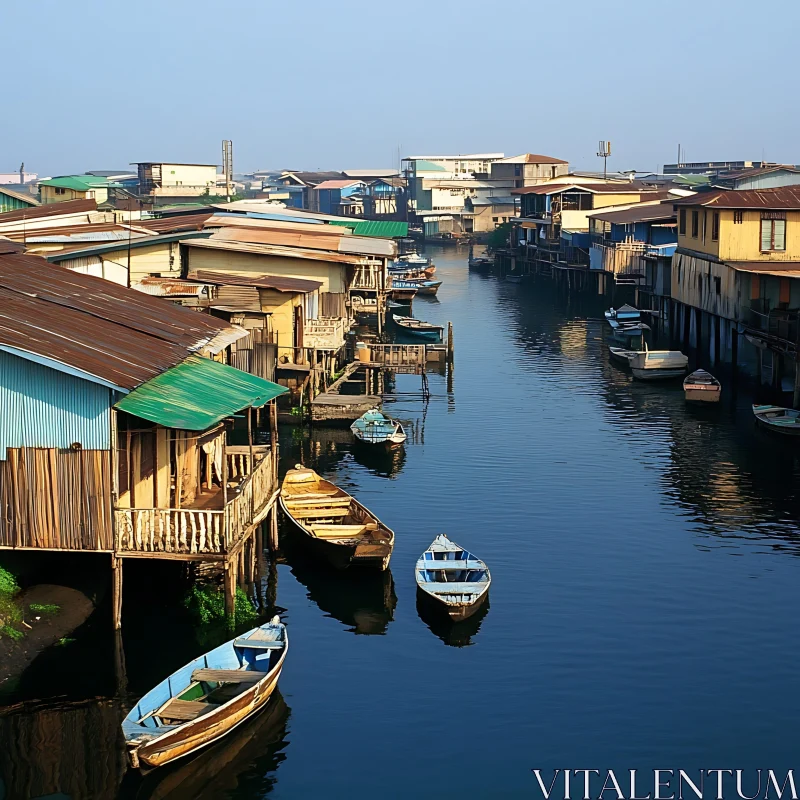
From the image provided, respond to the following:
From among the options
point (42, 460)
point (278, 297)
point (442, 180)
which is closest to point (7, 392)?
point (42, 460)

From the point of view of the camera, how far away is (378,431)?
3738cm

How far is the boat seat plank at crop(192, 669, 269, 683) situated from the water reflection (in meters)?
1.53

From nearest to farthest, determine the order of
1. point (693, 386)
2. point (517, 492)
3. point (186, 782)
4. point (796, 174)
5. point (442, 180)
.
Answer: point (186, 782) → point (517, 492) → point (693, 386) → point (796, 174) → point (442, 180)

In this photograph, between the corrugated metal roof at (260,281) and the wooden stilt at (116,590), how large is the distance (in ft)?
62.6

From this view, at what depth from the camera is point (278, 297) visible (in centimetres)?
A: 4025

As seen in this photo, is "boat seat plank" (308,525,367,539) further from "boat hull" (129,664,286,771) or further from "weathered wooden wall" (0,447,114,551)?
"boat hull" (129,664,286,771)

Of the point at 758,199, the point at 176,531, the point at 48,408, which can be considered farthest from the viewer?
the point at 758,199

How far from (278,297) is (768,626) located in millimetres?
22566

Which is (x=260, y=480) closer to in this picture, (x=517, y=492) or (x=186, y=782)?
(x=186, y=782)

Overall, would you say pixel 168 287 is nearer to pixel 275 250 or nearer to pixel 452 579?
pixel 275 250

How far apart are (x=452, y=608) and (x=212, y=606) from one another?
184 inches

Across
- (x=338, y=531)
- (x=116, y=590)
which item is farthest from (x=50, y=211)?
(x=116, y=590)

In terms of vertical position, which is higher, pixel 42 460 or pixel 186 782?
pixel 42 460

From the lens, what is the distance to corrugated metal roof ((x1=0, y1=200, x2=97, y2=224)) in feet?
154
